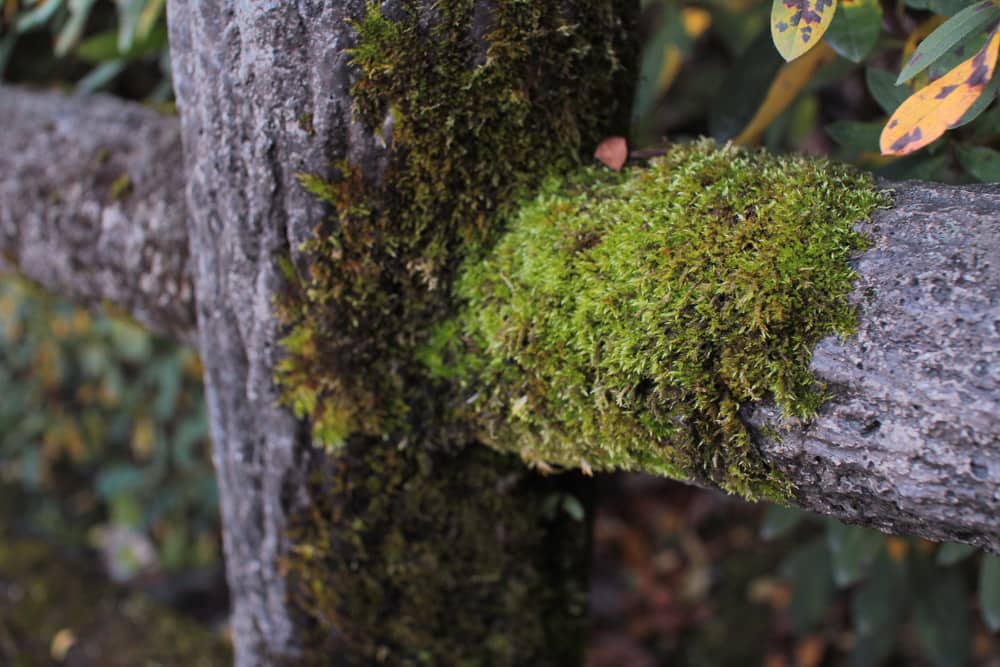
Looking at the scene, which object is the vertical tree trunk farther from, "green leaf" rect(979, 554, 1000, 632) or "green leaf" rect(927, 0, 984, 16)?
"green leaf" rect(979, 554, 1000, 632)

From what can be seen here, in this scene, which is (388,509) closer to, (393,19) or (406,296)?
(406,296)

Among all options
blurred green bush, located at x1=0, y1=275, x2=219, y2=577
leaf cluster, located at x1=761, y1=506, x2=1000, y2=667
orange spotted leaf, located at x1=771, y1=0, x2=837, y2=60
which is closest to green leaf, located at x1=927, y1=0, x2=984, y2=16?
orange spotted leaf, located at x1=771, y1=0, x2=837, y2=60

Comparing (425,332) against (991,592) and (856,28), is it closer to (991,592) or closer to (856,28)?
(856,28)

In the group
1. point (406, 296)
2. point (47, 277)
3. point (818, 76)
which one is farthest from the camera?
point (47, 277)

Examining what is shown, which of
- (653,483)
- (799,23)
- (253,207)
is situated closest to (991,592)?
(799,23)

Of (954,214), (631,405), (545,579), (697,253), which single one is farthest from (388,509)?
(954,214)

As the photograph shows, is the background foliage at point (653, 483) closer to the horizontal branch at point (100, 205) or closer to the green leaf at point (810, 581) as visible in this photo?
the green leaf at point (810, 581)
